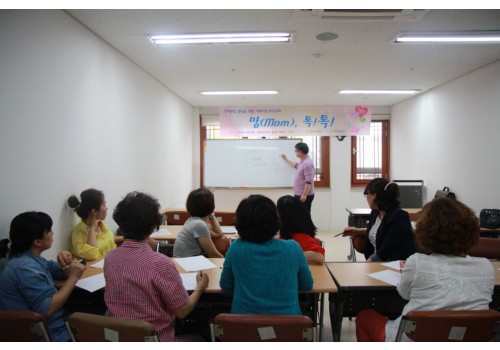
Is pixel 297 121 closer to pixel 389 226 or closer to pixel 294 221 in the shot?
pixel 389 226

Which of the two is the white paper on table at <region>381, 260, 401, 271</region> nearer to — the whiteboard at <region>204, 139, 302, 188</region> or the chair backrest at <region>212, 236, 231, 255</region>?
the chair backrest at <region>212, 236, 231, 255</region>

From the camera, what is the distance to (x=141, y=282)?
61.2 inches

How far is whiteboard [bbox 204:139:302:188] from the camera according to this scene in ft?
23.3

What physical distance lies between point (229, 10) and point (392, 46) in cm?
185

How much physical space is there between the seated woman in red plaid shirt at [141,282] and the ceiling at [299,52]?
191cm

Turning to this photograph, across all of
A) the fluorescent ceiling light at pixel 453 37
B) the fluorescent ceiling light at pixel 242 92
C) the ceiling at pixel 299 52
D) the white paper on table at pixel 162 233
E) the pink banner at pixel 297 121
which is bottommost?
the white paper on table at pixel 162 233

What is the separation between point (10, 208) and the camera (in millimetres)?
2275

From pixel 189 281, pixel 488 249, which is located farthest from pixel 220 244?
pixel 488 249

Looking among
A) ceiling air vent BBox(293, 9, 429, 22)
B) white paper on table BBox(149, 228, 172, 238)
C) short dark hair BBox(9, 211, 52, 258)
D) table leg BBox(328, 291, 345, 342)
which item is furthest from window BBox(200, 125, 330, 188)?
short dark hair BBox(9, 211, 52, 258)

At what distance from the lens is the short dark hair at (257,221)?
1.70 m

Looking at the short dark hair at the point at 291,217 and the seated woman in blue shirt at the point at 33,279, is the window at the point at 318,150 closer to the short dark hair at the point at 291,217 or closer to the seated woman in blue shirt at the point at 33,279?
the short dark hair at the point at 291,217

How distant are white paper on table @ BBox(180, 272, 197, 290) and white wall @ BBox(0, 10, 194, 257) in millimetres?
1158

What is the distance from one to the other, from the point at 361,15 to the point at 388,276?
193 cm

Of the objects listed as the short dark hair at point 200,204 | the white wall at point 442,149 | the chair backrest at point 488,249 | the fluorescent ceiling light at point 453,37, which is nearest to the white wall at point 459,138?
the white wall at point 442,149
